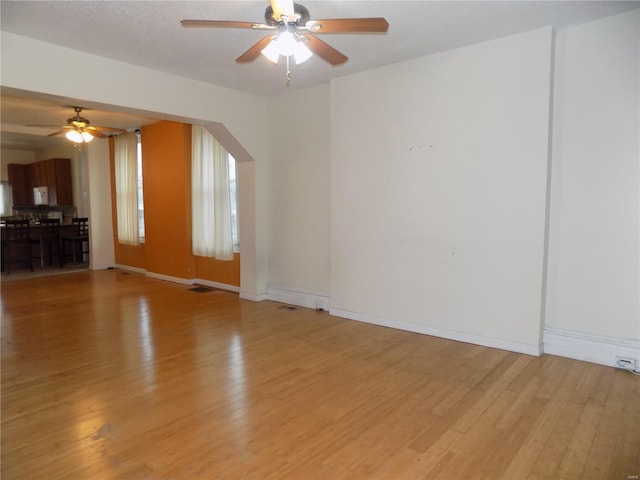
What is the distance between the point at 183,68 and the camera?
4109 millimetres

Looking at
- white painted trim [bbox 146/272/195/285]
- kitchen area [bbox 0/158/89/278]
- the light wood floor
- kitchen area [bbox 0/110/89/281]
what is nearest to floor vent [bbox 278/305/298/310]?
the light wood floor

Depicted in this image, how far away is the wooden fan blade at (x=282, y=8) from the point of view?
Answer: 2.21m

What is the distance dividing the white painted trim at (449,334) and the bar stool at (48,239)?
6779 millimetres

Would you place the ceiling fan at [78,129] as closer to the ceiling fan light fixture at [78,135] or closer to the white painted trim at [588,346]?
the ceiling fan light fixture at [78,135]

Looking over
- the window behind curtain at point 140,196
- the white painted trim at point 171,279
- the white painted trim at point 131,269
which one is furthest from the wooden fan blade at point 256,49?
the white painted trim at point 131,269

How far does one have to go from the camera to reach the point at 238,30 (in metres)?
3.18

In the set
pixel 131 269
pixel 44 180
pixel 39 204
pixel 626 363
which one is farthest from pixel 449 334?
pixel 39 204

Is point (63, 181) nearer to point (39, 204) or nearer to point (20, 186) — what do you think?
point (39, 204)

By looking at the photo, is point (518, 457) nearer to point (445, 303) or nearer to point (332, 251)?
point (445, 303)

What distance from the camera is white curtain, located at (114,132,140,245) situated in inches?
293

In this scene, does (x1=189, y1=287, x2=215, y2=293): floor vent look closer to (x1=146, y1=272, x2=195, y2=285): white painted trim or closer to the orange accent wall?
the orange accent wall

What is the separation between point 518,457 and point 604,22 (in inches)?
127

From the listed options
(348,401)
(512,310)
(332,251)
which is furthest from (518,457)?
(332,251)

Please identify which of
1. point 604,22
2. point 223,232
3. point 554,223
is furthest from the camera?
point 223,232
